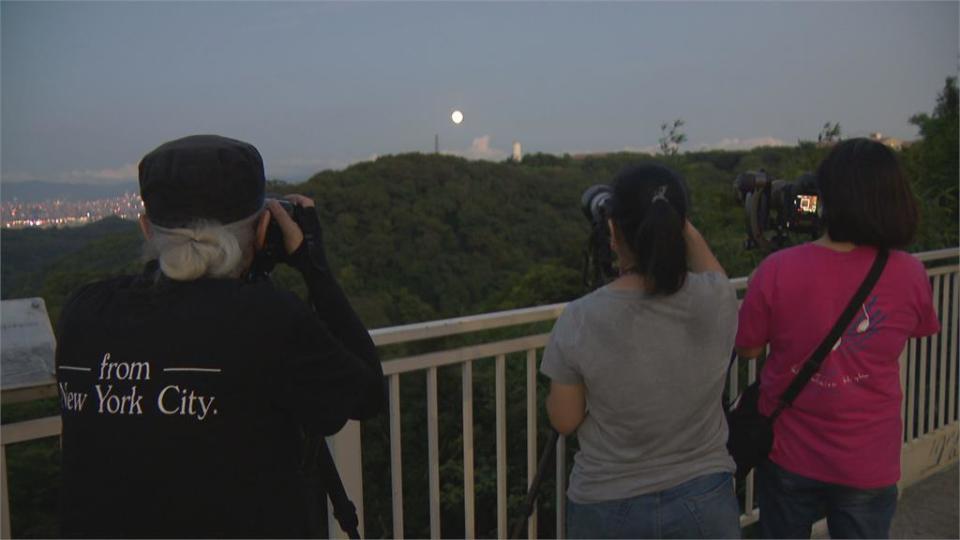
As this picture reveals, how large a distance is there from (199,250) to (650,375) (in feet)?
3.25

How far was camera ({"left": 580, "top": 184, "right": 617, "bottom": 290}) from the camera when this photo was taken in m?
1.97

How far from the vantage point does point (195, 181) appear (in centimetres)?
135

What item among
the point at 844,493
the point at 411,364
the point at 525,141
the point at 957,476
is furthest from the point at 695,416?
the point at 525,141

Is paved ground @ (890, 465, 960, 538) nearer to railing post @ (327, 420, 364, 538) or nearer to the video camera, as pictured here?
railing post @ (327, 420, 364, 538)

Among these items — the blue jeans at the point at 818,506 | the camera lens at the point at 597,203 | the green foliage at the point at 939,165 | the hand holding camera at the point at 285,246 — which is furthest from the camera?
the green foliage at the point at 939,165

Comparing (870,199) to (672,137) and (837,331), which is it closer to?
(837,331)

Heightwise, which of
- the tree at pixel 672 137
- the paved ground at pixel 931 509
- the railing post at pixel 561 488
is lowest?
the paved ground at pixel 931 509

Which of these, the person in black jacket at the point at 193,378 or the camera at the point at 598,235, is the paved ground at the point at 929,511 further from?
the person in black jacket at the point at 193,378

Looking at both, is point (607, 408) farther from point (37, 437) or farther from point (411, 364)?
point (37, 437)

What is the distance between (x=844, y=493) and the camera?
6.73ft

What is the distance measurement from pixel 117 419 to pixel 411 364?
3.33ft

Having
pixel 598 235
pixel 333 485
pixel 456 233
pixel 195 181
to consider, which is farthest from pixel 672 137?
pixel 456 233

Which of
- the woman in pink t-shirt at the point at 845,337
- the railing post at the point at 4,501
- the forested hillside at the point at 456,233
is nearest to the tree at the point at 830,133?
the forested hillside at the point at 456,233

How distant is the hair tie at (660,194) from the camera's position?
1.73 metres
